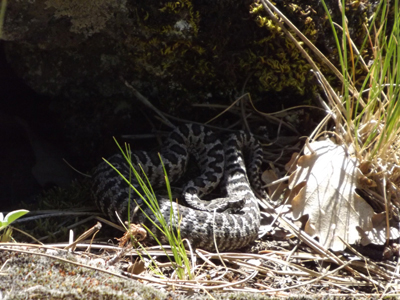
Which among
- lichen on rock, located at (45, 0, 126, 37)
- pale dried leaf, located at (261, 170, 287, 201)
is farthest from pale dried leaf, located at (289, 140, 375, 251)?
lichen on rock, located at (45, 0, 126, 37)

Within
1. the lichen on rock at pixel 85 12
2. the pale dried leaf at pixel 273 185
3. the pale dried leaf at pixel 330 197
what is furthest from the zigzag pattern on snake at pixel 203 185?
the lichen on rock at pixel 85 12

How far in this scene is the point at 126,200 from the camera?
14.2ft

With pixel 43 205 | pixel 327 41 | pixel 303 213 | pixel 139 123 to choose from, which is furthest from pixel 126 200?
pixel 327 41

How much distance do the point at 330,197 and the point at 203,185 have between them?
4.93ft

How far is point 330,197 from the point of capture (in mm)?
4109

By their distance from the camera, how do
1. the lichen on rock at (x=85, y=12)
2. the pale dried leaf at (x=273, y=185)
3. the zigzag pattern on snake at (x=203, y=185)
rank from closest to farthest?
the zigzag pattern on snake at (x=203, y=185), the lichen on rock at (x=85, y=12), the pale dried leaf at (x=273, y=185)

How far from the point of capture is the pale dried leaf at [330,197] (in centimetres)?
396

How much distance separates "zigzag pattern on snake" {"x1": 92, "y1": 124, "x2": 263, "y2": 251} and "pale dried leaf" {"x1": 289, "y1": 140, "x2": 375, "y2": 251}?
0.52 meters

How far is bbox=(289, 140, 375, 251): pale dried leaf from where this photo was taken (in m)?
3.96

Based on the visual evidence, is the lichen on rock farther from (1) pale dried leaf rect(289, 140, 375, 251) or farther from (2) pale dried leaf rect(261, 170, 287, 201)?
(1) pale dried leaf rect(289, 140, 375, 251)

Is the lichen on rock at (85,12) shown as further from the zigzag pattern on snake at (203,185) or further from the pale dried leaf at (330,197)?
the pale dried leaf at (330,197)

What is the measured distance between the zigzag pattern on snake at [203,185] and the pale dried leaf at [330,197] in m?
0.52

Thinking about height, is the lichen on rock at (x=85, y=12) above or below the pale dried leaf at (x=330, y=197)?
above

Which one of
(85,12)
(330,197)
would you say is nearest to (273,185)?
(330,197)
